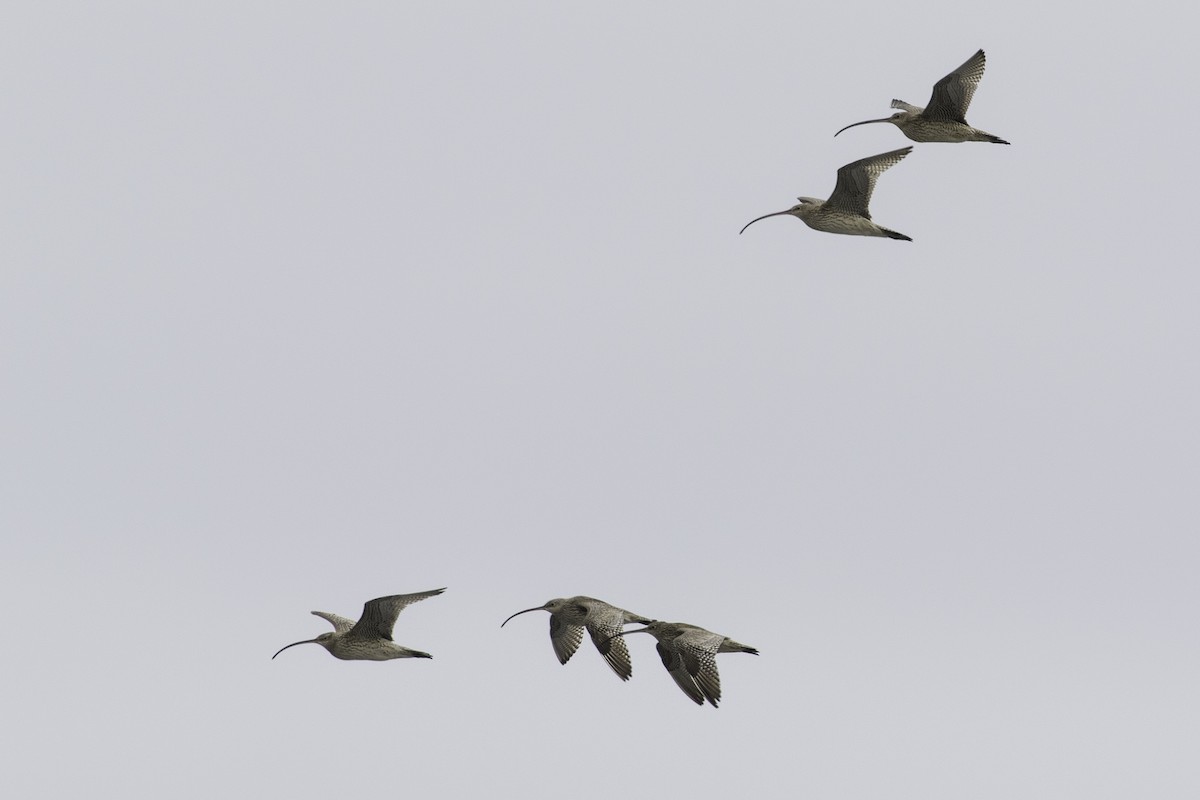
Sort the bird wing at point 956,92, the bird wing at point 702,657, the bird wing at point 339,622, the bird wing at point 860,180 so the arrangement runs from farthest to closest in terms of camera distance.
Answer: the bird wing at point 339,622
the bird wing at point 860,180
the bird wing at point 702,657
the bird wing at point 956,92

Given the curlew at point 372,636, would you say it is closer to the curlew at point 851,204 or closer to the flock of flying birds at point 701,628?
the flock of flying birds at point 701,628

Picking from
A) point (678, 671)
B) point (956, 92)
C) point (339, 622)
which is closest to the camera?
point (956, 92)

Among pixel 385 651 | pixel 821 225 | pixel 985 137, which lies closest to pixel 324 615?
pixel 385 651

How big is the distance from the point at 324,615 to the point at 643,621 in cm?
627

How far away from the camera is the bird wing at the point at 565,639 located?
3853 centimetres

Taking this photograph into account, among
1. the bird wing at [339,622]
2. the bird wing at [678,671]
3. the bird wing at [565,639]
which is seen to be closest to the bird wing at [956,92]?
the bird wing at [678,671]

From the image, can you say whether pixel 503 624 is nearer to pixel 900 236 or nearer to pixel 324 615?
pixel 324 615

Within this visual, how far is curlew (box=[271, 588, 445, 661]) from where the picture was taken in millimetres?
35719

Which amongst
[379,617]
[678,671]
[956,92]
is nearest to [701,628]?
[678,671]

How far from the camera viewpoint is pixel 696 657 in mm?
34781

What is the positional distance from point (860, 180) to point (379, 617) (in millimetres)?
10633

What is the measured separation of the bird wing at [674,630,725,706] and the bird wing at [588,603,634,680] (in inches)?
42.2

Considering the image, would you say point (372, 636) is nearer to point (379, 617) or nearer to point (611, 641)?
point (379, 617)

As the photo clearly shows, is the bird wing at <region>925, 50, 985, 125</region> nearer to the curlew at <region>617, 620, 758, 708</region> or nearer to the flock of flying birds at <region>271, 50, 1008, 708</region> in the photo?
the flock of flying birds at <region>271, 50, 1008, 708</region>
